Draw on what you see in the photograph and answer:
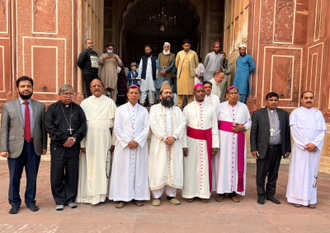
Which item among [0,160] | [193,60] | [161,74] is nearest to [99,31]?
[161,74]

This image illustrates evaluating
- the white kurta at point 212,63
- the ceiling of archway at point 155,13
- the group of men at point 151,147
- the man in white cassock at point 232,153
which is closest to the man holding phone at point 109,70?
the white kurta at point 212,63

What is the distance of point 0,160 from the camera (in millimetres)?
6621

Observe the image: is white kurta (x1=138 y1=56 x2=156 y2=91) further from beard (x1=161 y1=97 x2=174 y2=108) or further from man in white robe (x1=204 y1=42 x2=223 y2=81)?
beard (x1=161 y1=97 x2=174 y2=108)

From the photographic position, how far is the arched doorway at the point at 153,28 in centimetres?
1556

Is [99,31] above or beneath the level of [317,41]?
above

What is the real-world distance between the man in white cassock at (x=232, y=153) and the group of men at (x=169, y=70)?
2.06m

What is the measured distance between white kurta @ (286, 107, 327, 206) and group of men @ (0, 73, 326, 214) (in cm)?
1

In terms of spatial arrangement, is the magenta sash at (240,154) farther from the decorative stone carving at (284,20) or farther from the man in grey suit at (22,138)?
the decorative stone carving at (284,20)

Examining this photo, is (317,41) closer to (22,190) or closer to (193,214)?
(193,214)

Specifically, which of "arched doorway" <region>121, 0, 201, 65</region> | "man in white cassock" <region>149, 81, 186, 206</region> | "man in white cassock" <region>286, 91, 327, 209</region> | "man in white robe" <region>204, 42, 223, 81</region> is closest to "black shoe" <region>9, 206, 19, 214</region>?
"man in white cassock" <region>149, 81, 186, 206</region>

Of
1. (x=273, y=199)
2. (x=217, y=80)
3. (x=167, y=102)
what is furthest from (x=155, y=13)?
(x=273, y=199)

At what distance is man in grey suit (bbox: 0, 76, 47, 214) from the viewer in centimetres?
361

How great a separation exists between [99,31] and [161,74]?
355 cm

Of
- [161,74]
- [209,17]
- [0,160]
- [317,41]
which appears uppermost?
[209,17]
